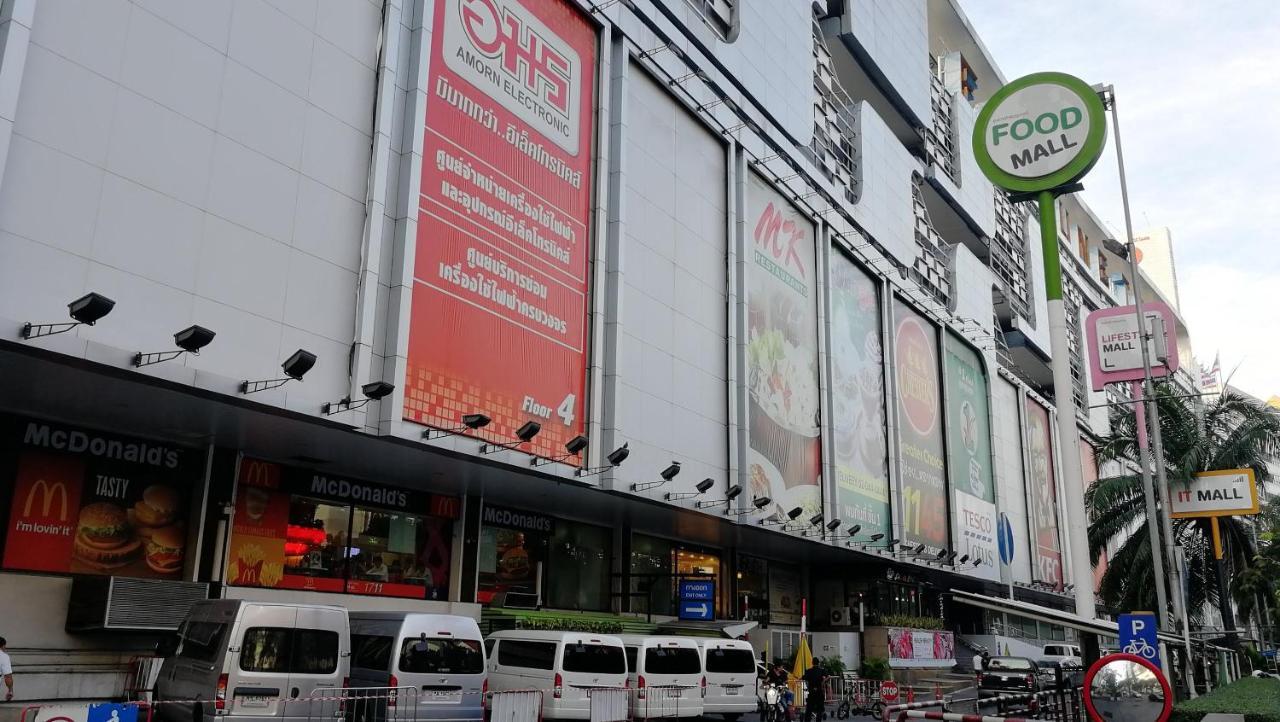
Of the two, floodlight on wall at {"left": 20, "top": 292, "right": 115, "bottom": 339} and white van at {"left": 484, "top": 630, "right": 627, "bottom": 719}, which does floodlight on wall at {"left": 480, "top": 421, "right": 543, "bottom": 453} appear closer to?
white van at {"left": 484, "top": 630, "right": 627, "bottom": 719}

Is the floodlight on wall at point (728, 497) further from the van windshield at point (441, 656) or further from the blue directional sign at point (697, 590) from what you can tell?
the van windshield at point (441, 656)

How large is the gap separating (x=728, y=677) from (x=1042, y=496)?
5210cm

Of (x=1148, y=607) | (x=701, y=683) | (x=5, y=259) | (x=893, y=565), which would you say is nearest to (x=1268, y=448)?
(x=1148, y=607)

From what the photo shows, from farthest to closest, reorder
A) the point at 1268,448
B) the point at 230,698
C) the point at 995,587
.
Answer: the point at 995,587, the point at 1268,448, the point at 230,698

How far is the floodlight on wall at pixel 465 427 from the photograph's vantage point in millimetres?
20641

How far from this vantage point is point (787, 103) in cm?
3972

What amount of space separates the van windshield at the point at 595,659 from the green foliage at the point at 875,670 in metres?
21.6

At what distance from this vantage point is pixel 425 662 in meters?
17.6

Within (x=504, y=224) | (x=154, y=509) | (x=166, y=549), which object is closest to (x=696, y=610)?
(x=504, y=224)

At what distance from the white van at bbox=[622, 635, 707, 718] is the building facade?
426 cm

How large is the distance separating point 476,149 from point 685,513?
40.1ft

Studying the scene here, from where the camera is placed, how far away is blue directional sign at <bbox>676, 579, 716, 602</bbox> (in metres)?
30.9

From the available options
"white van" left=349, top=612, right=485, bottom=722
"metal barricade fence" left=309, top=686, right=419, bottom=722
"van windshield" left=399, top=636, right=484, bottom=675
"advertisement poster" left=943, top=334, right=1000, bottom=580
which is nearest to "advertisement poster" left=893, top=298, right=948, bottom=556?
"advertisement poster" left=943, top=334, right=1000, bottom=580

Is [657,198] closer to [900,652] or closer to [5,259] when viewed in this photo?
[5,259]
